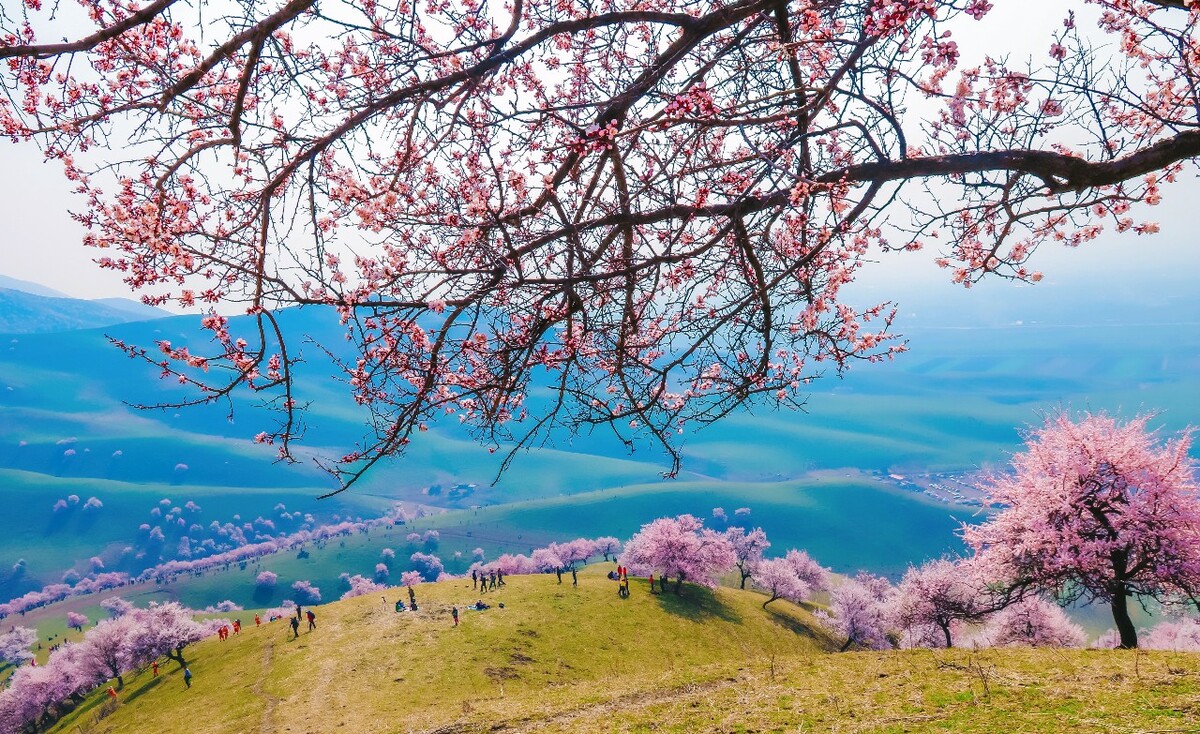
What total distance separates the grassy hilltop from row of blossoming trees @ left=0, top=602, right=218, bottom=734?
2078 mm

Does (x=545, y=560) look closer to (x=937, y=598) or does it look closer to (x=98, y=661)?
(x=98, y=661)

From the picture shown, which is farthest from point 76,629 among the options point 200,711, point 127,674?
point 200,711

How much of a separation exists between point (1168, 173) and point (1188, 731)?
6.97 metres

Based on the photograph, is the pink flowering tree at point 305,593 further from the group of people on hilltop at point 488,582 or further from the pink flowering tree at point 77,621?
the group of people on hilltop at point 488,582

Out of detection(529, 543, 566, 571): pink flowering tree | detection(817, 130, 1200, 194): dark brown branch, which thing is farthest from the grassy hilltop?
detection(529, 543, 566, 571): pink flowering tree

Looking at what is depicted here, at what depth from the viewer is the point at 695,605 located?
61.3 meters

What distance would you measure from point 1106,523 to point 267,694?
4521 centimetres

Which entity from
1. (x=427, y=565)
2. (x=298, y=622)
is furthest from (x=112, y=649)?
(x=427, y=565)

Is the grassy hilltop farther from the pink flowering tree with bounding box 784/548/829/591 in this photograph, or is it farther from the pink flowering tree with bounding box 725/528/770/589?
the pink flowering tree with bounding box 784/548/829/591

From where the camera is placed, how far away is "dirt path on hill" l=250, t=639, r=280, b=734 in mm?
31531

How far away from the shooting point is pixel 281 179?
22.4ft

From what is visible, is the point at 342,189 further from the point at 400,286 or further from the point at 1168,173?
the point at 1168,173

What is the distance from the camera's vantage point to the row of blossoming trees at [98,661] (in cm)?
5291

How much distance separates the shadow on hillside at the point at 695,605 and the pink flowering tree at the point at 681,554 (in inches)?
57.1
